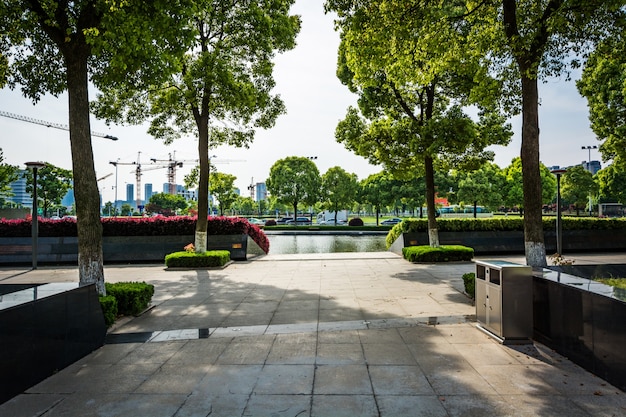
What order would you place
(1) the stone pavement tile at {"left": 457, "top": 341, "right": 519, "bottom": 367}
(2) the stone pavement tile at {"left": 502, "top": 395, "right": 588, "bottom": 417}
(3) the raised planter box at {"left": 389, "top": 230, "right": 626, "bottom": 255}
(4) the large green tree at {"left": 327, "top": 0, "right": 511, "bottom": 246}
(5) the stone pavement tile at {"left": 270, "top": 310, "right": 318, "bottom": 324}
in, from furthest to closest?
(3) the raised planter box at {"left": 389, "top": 230, "right": 626, "bottom": 255}
(4) the large green tree at {"left": 327, "top": 0, "right": 511, "bottom": 246}
(5) the stone pavement tile at {"left": 270, "top": 310, "right": 318, "bottom": 324}
(1) the stone pavement tile at {"left": 457, "top": 341, "right": 519, "bottom": 367}
(2) the stone pavement tile at {"left": 502, "top": 395, "right": 588, "bottom": 417}

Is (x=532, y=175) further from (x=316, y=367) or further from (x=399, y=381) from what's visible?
(x=316, y=367)

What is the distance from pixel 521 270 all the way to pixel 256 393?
14.1 feet

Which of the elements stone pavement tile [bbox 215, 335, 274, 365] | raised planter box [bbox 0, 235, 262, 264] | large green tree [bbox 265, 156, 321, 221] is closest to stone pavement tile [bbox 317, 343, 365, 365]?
stone pavement tile [bbox 215, 335, 274, 365]

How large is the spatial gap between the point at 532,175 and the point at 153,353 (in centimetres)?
808

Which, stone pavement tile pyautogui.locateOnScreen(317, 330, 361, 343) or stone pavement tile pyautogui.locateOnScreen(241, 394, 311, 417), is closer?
stone pavement tile pyautogui.locateOnScreen(241, 394, 311, 417)

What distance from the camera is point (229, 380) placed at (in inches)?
178

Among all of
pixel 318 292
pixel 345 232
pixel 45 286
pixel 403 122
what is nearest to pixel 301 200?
pixel 345 232

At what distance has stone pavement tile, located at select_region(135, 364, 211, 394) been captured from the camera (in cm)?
430

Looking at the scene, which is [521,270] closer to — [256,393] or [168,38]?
[256,393]

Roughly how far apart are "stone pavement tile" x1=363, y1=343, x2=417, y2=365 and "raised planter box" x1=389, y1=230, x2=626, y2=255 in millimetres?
12456

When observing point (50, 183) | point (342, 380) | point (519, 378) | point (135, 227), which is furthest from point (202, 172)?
point (50, 183)

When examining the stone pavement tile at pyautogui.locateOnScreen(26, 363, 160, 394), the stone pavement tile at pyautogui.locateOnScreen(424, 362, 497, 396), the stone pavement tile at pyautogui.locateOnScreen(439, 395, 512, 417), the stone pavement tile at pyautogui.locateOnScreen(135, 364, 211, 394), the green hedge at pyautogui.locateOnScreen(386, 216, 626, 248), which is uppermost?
the green hedge at pyautogui.locateOnScreen(386, 216, 626, 248)

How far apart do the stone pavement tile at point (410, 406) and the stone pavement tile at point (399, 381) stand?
0.31 ft

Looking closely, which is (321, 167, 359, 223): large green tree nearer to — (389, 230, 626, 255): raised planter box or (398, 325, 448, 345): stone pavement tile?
(389, 230, 626, 255): raised planter box
